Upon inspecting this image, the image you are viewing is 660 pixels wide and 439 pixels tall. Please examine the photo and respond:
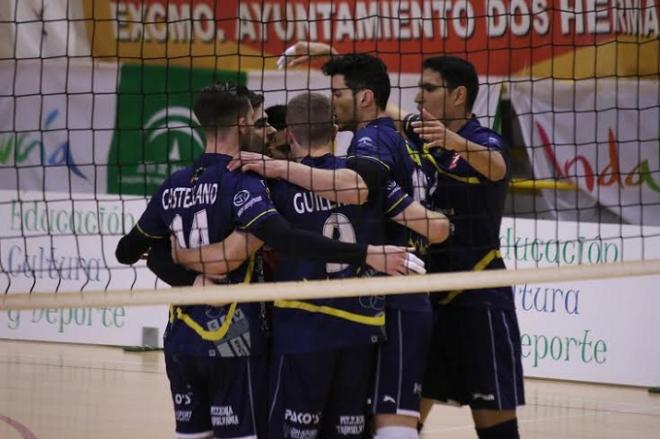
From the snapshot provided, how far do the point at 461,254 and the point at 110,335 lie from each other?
7298mm

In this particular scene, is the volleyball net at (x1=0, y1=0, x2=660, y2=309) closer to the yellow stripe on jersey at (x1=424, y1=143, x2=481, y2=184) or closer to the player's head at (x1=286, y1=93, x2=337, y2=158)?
the yellow stripe on jersey at (x1=424, y1=143, x2=481, y2=184)

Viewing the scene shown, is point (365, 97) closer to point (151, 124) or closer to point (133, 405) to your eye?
point (133, 405)

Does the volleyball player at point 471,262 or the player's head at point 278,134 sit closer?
the volleyball player at point 471,262

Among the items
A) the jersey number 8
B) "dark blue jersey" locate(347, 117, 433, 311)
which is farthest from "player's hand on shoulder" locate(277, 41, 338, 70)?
the jersey number 8

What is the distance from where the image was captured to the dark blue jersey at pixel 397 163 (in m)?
5.69

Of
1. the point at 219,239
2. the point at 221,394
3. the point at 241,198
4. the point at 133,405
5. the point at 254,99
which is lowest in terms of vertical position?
the point at 133,405

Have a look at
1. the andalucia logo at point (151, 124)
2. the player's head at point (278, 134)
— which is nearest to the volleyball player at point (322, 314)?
the player's head at point (278, 134)

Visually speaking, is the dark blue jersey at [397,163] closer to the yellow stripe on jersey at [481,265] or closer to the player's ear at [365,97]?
the player's ear at [365,97]

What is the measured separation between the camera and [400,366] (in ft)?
18.3

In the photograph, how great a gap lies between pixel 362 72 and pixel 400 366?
1.36m

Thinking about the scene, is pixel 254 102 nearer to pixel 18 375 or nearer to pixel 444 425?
pixel 444 425

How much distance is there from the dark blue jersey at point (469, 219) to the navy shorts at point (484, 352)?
7cm

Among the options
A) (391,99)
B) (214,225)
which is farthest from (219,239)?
(391,99)

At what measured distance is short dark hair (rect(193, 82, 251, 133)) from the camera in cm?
550
